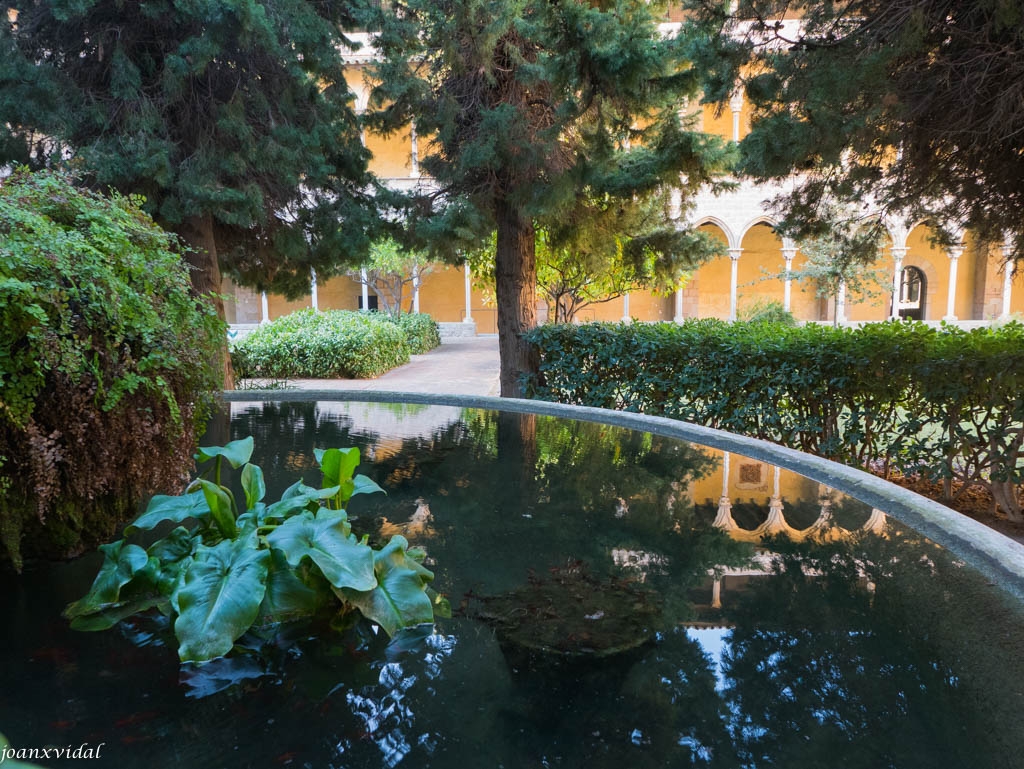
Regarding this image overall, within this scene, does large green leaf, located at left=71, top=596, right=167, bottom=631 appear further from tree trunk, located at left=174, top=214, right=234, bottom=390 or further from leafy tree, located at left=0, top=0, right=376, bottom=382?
tree trunk, located at left=174, top=214, right=234, bottom=390

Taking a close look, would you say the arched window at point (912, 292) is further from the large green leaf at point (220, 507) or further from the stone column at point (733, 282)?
the large green leaf at point (220, 507)

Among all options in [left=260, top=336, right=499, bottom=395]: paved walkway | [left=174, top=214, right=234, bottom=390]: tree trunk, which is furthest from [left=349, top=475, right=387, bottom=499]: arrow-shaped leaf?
[left=260, top=336, right=499, bottom=395]: paved walkway

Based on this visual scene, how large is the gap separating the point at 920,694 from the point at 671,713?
45 cm

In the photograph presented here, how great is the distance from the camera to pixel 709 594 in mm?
1701

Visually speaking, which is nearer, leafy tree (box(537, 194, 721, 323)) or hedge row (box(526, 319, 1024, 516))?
hedge row (box(526, 319, 1024, 516))

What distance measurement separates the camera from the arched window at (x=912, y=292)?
26891 mm

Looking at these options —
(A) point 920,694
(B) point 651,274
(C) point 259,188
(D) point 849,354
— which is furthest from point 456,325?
(A) point 920,694

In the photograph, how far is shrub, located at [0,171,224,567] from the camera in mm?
1400

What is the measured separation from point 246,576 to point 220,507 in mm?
287

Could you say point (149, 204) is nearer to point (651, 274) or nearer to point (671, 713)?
point (651, 274)

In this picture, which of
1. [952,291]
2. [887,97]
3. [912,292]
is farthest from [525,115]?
[912,292]

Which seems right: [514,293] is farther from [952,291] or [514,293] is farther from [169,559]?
[952,291]

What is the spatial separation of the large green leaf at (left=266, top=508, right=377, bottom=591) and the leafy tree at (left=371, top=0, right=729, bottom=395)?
6.00 metres

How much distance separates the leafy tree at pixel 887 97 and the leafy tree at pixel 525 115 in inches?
57.8
